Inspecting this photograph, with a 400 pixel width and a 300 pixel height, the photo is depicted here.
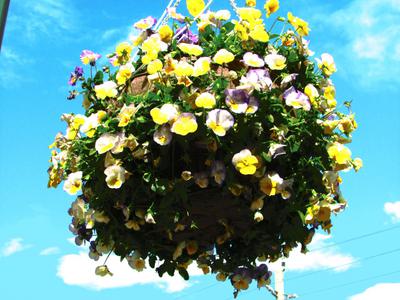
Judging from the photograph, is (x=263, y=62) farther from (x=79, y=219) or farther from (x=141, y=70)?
(x=79, y=219)

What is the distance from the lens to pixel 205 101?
179 centimetres

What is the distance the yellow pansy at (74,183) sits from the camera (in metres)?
2.03

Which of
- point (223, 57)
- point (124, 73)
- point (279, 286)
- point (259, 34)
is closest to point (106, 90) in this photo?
point (124, 73)

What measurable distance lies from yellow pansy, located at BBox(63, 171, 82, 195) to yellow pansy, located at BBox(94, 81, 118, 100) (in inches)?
10.6

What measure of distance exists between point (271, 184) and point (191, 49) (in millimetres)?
485

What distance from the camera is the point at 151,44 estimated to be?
6.49 ft

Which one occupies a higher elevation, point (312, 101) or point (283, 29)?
point (283, 29)

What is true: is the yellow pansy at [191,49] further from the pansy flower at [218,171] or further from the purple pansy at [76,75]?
the purple pansy at [76,75]

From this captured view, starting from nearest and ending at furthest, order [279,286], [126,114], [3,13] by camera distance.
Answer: [3,13] → [126,114] → [279,286]

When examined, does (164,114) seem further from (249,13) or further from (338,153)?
(338,153)

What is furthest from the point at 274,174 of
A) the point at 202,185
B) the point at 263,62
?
the point at 263,62

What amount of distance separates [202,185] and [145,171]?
0.63 ft

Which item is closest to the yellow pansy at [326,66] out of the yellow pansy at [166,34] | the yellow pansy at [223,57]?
the yellow pansy at [223,57]

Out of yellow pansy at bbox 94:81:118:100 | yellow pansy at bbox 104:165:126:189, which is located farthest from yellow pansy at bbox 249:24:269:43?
yellow pansy at bbox 104:165:126:189
